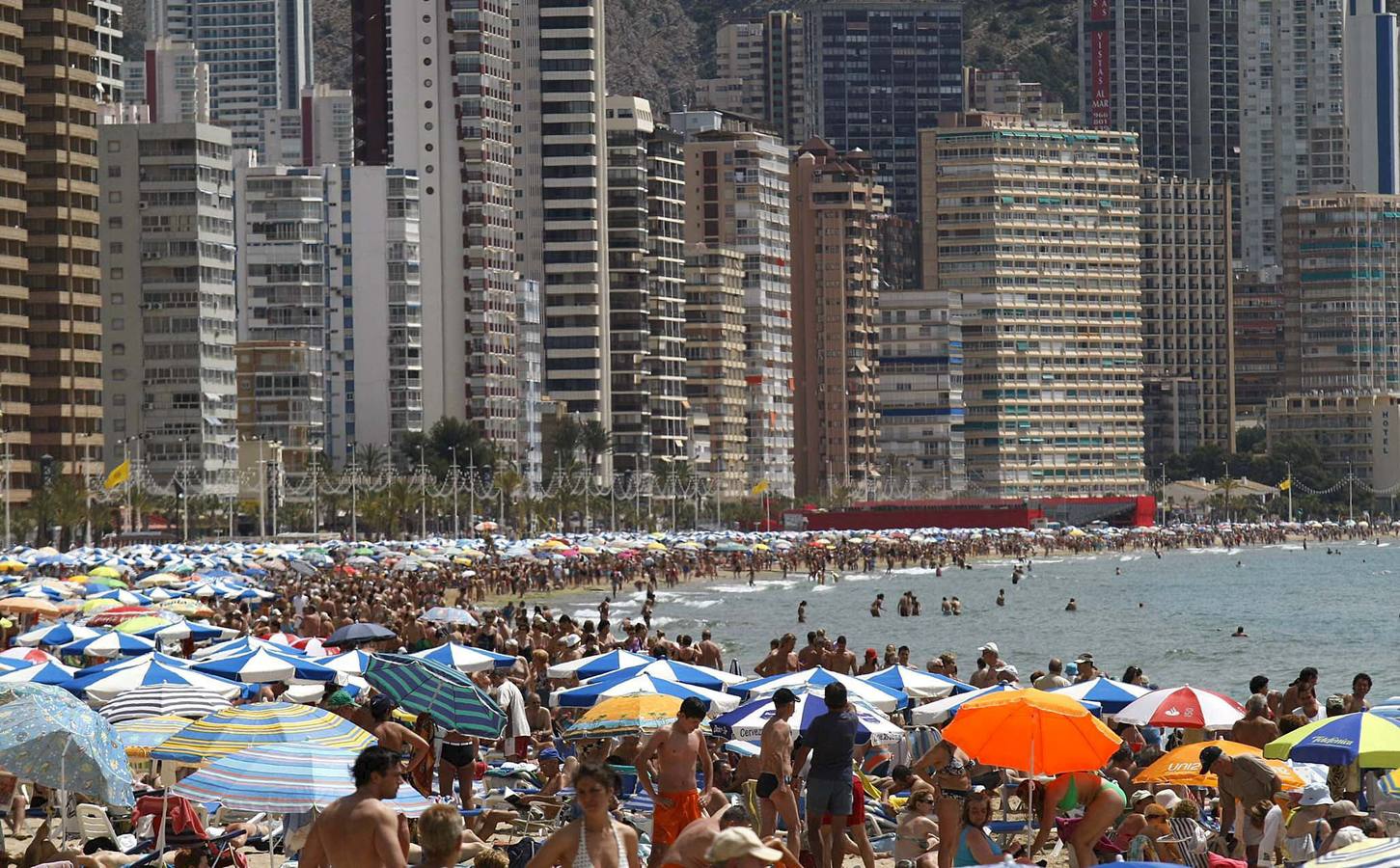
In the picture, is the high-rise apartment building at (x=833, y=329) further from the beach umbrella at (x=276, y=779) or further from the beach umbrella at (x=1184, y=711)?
the beach umbrella at (x=276, y=779)

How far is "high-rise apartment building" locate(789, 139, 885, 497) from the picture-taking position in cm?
18150

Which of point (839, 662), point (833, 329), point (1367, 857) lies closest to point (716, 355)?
point (833, 329)

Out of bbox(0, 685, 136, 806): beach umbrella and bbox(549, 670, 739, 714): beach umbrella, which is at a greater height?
bbox(0, 685, 136, 806): beach umbrella

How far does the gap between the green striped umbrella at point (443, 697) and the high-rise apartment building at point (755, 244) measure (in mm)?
151397

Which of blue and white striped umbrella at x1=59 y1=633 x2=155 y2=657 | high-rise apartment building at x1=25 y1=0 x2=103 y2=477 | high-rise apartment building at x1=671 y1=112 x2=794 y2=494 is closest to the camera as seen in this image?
blue and white striped umbrella at x1=59 y1=633 x2=155 y2=657

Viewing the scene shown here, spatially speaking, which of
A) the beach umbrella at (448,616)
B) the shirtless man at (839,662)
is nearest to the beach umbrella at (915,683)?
the shirtless man at (839,662)

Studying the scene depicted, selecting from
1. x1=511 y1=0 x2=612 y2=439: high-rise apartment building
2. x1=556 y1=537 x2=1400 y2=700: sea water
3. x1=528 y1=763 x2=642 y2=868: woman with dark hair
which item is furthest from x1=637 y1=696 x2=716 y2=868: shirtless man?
x1=511 y1=0 x2=612 y2=439: high-rise apartment building

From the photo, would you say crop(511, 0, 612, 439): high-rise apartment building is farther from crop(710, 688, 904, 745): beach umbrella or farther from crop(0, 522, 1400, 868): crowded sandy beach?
crop(710, 688, 904, 745): beach umbrella

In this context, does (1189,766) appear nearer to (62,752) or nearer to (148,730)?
(148,730)

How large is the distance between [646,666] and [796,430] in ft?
522

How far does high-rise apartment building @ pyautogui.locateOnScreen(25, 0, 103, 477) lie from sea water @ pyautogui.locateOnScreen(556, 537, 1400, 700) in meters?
30.6

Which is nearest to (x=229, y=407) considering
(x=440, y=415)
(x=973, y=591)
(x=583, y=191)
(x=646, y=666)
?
(x=440, y=415)

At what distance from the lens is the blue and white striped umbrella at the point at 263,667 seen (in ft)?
82.1

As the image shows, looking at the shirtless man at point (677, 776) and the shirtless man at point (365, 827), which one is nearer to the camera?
the shirtless man at point (365, 827)
